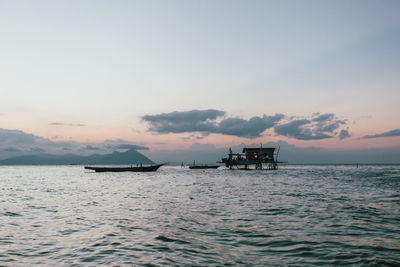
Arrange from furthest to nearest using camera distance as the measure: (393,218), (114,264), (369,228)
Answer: (393,218) → (369,228) → (114,264)

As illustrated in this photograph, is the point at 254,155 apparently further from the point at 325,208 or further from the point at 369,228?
the point at 369,228

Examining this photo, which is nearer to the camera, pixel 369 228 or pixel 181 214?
pixel 369 228

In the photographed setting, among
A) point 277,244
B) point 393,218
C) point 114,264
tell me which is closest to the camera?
point 114,264

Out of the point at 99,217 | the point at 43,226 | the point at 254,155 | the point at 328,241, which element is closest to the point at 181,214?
the point at 99,217

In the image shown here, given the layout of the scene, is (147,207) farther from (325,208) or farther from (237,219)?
(325,208)

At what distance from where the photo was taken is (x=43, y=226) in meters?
13.2

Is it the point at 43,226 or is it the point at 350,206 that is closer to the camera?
the point at 43,226

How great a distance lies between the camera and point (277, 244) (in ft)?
32.0

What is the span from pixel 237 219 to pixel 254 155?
68.8 m

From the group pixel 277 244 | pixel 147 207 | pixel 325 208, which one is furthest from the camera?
pixel 147 207

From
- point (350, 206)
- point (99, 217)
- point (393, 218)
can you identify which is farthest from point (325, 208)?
point (99, 217)

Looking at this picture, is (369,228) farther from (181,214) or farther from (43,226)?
(43,226)

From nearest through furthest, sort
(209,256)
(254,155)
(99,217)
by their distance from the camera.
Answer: (209,256) < (99,217) < (254,155)

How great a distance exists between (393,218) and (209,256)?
11.0 metres
